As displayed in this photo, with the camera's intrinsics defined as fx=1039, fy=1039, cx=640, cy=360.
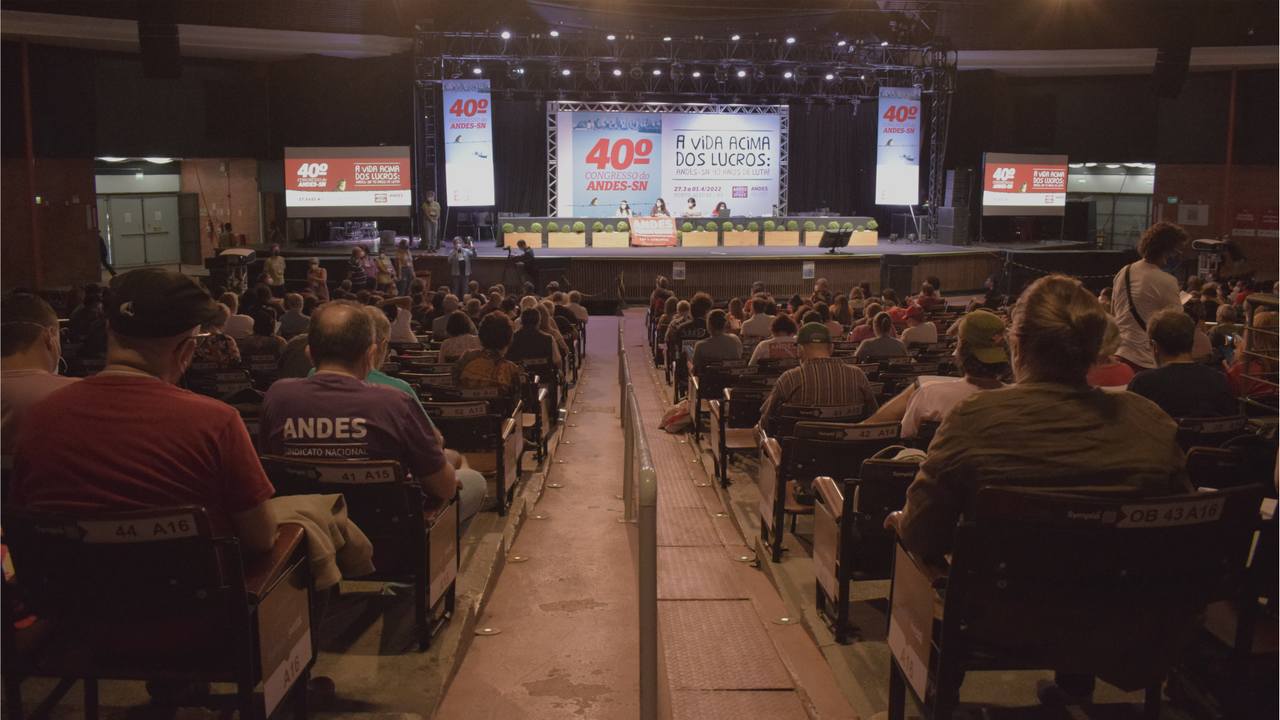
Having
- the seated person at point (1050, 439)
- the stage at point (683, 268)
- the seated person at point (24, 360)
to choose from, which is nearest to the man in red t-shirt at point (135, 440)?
the seated person at point (24, 360)

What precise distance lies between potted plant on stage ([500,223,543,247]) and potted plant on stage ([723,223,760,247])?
4.09 metres

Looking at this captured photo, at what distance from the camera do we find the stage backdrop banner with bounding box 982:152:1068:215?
23.7 metres

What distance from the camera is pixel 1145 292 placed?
209 inches

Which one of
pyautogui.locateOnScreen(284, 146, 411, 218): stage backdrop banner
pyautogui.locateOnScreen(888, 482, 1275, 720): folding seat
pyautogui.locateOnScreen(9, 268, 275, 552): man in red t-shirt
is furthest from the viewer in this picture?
pyautogui.locateOnScreen(284, 146, 411, 218): stage backdrop banner

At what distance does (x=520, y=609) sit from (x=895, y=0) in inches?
856

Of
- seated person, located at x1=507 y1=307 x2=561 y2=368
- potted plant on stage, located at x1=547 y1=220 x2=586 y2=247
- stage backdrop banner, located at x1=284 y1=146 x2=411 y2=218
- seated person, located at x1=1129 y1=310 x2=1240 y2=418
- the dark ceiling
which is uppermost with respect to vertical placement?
the dark ceiling

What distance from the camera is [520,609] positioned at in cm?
389

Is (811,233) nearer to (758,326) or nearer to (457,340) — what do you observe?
(758,326)

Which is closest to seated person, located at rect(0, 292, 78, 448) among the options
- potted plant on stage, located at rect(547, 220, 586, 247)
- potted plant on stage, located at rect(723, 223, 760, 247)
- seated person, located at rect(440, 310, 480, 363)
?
seated person, located at rect(440, 310, 480, 363)

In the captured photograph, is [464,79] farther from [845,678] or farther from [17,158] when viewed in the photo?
[845,678]

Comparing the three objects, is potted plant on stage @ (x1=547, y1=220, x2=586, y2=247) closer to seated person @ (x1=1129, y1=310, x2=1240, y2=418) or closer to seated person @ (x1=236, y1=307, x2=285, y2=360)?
seated person @ (x1=236, y1=307, x2=285, y2=360)

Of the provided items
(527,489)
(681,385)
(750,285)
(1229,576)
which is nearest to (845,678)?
(1229,576)

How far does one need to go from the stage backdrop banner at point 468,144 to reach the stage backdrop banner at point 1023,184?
11.2m

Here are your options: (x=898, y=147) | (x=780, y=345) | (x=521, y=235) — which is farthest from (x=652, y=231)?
(x=780, y=345)
